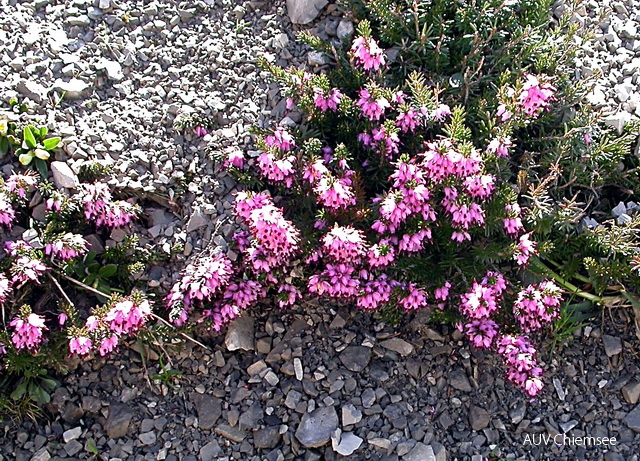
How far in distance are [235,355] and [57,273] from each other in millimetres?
1005

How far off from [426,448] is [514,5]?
249 centimetres

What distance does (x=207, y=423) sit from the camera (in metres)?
3.78

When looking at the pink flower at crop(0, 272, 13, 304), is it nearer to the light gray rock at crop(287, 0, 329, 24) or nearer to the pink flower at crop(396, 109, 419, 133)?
the pink flower at crop(396, 109, 419, 133)

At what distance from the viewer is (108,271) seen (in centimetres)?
385

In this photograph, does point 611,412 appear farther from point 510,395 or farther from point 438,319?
point 438,319

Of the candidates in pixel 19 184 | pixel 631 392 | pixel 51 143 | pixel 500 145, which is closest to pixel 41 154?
pixel 51 143

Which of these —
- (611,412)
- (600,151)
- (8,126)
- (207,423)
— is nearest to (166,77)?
(8,126)

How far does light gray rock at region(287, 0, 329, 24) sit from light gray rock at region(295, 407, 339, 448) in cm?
226

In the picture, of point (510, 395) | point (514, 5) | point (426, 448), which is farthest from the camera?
point (514, 5)

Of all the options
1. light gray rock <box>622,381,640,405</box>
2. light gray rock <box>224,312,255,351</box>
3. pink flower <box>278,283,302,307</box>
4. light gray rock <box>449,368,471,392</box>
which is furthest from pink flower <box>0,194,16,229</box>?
light gray rock <box>622,381,640,405</box>

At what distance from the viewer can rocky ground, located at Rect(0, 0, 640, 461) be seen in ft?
12.3

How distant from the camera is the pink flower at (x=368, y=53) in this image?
3.86m

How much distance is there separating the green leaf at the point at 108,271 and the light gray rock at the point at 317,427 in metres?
1.22

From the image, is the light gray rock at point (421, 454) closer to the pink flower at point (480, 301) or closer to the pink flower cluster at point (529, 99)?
the pink flower at point (480, 301)
